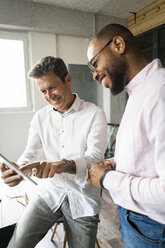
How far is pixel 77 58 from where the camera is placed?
388cm

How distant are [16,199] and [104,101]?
9.26 feet

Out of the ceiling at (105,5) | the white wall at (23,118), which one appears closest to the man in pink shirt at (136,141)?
the white wall at (23,118)

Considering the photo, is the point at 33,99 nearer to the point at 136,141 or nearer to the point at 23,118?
the point at 23,118

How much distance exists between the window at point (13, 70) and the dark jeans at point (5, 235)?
8.97ft

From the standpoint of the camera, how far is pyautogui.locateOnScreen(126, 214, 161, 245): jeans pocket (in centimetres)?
69

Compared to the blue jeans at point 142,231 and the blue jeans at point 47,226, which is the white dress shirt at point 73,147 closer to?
the blue jeans at point 47,226

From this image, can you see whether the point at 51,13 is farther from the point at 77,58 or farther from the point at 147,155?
the point at 147,155

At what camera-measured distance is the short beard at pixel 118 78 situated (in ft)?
2.47

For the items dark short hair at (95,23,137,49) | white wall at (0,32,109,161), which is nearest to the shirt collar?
dark short hair at (95,23,137,49)

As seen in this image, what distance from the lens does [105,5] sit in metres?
3.51

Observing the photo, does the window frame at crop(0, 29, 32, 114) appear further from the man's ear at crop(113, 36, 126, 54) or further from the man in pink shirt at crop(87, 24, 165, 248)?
the man's ear at crop(113, 36, 126, 54)

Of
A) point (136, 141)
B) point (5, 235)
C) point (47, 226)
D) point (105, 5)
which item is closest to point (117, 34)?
point (136, 141)

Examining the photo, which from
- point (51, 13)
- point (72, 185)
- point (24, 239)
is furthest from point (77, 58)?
point (24, 239)

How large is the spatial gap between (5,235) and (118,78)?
4.19 feet
